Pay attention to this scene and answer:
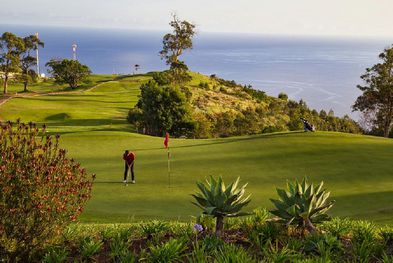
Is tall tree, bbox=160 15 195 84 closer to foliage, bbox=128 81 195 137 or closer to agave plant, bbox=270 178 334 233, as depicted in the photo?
foliage, bbox=128 81 195 137

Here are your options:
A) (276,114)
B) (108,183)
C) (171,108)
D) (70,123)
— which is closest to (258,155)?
(108,183)

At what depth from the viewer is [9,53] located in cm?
7688

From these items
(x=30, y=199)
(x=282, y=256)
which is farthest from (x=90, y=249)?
(x=282, y=256)

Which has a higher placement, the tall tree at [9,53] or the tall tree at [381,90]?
the tall tree at [9,53]

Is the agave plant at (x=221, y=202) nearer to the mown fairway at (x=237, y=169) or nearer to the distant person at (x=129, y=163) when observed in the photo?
the mown fairway at (x=237, y=169)

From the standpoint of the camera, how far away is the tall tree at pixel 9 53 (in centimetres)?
7525

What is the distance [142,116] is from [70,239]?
4689cm

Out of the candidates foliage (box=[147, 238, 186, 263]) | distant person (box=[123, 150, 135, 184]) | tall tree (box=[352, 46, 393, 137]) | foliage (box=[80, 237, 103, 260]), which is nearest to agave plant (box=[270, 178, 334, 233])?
foliage (box=[147, 238, 186, 263])

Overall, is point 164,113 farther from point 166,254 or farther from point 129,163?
point 166,254

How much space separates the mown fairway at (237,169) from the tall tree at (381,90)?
29.9 m

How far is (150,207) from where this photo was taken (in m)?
15.3

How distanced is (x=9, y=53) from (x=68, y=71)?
12.7 meters

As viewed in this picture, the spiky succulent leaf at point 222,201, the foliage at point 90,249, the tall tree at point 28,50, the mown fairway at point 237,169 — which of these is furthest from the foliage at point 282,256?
the tall tree at point 28,50

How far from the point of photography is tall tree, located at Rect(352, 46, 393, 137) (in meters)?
55.1
